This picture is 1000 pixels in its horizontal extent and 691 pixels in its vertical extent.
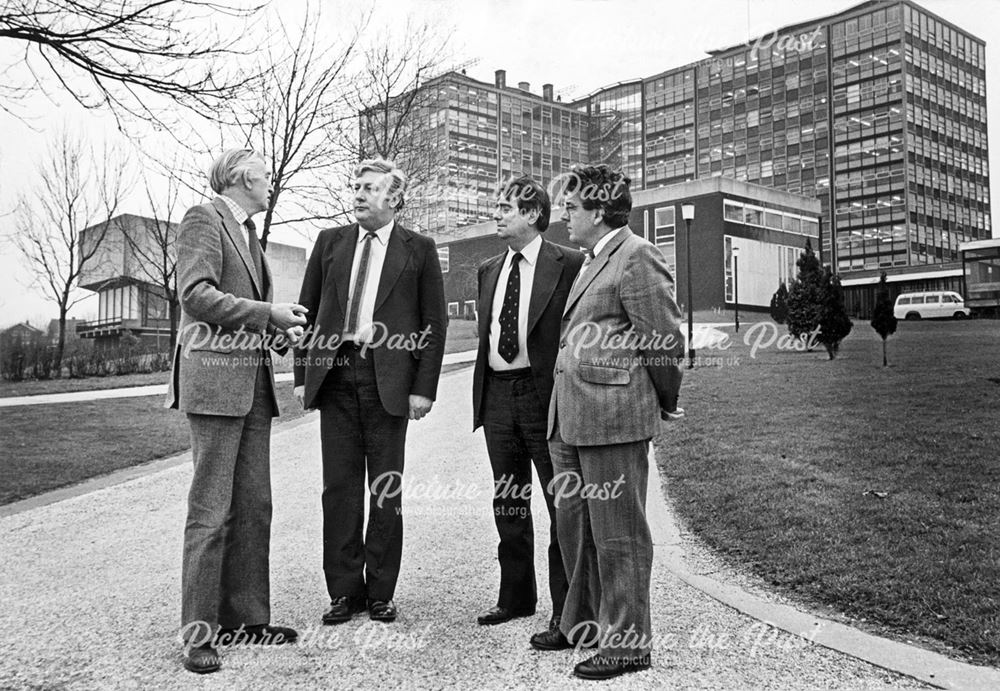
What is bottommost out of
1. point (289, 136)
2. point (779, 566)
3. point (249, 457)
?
point (779, 566)

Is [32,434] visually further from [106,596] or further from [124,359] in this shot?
[124,359]

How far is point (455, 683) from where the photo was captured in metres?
3.16

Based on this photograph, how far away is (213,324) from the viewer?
358 centimetres

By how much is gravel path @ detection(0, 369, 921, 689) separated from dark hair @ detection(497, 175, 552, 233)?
207 cm

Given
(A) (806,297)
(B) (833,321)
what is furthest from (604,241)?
(A) (806,297)

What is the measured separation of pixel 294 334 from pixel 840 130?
27.4ft

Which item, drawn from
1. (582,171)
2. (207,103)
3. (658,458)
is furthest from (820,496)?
(207,103)

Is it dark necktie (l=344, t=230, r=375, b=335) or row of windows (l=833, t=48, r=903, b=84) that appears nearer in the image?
dark necktie (l=344, t=230, r=375, b=335)

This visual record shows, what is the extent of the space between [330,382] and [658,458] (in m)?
6.01

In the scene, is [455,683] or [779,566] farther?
[779,566]

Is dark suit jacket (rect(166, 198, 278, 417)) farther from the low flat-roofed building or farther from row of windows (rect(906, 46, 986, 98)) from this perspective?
row of windows (rect(906, 46, 986, 98))

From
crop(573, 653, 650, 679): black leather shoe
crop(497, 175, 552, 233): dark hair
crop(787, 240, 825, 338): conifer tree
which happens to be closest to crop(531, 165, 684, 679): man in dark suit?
crop(573, 653, 650, 679): black leather shoe

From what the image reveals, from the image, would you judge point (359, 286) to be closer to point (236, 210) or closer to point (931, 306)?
point (236, 210)

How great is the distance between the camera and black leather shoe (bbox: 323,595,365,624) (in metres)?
3.86
